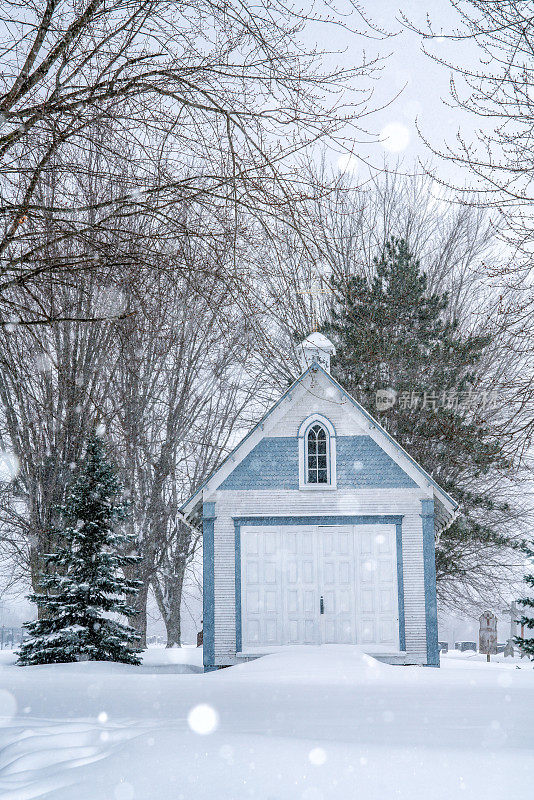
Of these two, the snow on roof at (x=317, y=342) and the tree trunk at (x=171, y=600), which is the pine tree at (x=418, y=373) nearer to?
the snow on roof at (x=317, y=342)

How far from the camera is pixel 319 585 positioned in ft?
51.8

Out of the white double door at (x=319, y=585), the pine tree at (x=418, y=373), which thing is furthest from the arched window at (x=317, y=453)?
the pine tree at (x=418, y=373)

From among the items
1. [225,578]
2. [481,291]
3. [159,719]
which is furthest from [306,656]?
[481,291]

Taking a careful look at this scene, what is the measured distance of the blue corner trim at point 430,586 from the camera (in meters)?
15.5

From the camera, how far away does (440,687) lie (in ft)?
28.2

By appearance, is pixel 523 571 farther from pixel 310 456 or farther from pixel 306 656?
pixel 306 656

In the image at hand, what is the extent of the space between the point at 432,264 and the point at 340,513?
51.9 feet

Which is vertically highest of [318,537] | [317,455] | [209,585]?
[317,455]

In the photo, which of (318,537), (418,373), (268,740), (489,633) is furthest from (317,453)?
(489,633)

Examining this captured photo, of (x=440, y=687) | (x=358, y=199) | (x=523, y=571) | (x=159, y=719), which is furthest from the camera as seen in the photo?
(x=358, y=199)

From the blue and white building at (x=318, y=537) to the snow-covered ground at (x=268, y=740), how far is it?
6.45 meters

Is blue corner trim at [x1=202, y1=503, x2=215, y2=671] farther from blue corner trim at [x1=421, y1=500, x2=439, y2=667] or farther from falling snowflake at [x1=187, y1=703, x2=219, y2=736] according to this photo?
falling snowflake at [x1=187, y1=703, x2=219, y2=736]

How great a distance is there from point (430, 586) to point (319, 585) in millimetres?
2275

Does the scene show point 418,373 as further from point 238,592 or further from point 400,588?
point 238,592
